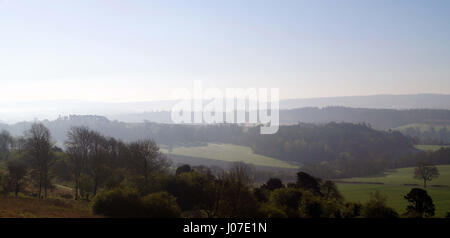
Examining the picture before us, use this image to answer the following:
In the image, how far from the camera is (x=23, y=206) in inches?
802

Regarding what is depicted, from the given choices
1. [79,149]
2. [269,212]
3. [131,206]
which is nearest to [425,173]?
[269,212]

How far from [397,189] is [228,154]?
59396 millimetres

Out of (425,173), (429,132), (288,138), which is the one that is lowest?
(425,173)

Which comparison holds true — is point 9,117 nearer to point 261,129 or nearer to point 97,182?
point 97,182

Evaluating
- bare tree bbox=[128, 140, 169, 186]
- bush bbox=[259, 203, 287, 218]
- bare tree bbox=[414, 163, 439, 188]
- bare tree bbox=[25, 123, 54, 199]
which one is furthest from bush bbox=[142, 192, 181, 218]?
bare tree bbox=[414, 163, 439, 188]

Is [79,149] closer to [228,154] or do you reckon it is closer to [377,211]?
[377,211]

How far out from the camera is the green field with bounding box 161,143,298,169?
101m

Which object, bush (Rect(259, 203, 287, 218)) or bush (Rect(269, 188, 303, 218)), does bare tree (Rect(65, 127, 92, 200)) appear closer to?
bush (Rect(269, 188, 303, 218))

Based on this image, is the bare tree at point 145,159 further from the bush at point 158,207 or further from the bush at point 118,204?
the bush at point 158,207

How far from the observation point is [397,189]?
2379 inches
